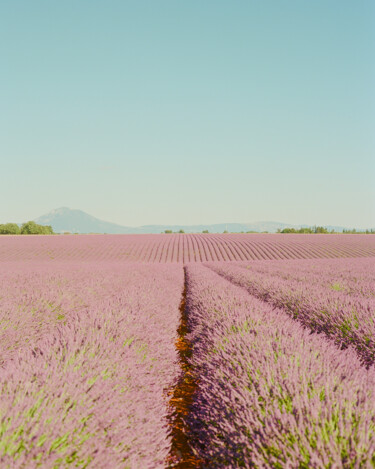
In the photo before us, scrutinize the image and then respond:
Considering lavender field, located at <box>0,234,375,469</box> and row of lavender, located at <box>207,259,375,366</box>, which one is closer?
lavender field, located at <box>0,234,375,469</box>

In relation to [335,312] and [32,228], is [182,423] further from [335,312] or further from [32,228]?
[32,228]

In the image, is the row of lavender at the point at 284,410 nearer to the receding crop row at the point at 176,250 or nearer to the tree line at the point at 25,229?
the receding crop row at the point at 176,250

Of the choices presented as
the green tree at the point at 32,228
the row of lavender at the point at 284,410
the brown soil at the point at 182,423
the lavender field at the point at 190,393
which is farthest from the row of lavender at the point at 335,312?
the green tree at the point at 32,228

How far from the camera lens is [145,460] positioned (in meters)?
1.47

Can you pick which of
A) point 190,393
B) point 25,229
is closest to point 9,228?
point 25,229

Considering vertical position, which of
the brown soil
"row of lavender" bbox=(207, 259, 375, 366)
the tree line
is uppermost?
the tree line

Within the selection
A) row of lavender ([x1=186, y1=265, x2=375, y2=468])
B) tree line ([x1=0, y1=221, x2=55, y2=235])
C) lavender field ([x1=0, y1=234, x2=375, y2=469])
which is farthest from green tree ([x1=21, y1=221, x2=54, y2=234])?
row of lavender ([x1=186, y1=265, x2=375, y2=468])

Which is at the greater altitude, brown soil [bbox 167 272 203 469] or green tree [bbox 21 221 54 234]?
green tree [bbox 21 221 54 234]

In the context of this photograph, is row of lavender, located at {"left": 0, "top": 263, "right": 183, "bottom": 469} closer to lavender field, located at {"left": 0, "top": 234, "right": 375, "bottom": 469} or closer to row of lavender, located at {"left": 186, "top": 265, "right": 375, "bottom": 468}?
lavender field, located at {"left": 0, "top": 234, "right": 375, "bottom": 469}

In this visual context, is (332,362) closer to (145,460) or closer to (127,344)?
(145,460)

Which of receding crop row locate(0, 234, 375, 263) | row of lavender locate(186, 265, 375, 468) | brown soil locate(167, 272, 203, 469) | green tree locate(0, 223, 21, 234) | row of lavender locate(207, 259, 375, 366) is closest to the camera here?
row of lavender locate(186, 265, 375, 468)

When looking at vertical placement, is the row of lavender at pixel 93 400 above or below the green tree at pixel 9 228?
below

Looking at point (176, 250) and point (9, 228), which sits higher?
point (9, 228)

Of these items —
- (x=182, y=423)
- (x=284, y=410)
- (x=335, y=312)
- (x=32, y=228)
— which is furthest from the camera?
(x=32, y=228)
